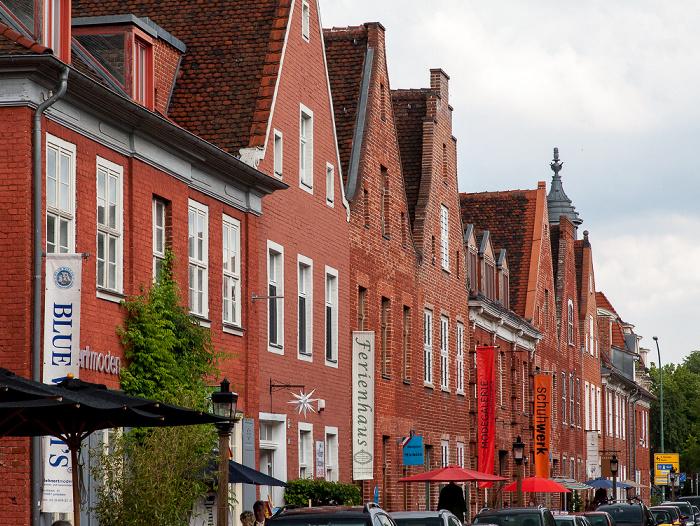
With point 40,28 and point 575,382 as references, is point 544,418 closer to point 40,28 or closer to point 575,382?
point 575,382

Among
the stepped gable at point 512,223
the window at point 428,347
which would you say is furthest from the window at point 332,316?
the stepped gable at point 512,223

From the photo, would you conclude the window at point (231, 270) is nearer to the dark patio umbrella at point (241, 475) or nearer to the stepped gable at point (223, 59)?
the stepped gable at point (223, 59)

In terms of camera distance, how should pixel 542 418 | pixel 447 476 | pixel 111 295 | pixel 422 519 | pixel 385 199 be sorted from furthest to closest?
pixel 542 418
pixel 385 199
pixel 447 476
pixel 111 295
pixel 422 519

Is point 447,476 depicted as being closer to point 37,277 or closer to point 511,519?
point 511,519

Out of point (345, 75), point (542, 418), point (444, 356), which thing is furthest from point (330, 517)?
point (542, 418)

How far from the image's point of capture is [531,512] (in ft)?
72.7

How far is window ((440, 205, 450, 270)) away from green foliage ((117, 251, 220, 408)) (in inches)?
683

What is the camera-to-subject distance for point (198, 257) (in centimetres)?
2202

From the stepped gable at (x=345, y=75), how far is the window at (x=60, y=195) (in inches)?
527

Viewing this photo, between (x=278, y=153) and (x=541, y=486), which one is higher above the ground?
(x=278, y=153)

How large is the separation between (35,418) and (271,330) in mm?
12444

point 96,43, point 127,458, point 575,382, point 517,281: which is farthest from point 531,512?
point 575,382

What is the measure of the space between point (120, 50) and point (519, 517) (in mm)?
10439

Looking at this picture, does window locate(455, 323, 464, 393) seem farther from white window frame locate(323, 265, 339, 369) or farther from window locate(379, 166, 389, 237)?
white window frame locate(323, 265, 339, 369)
